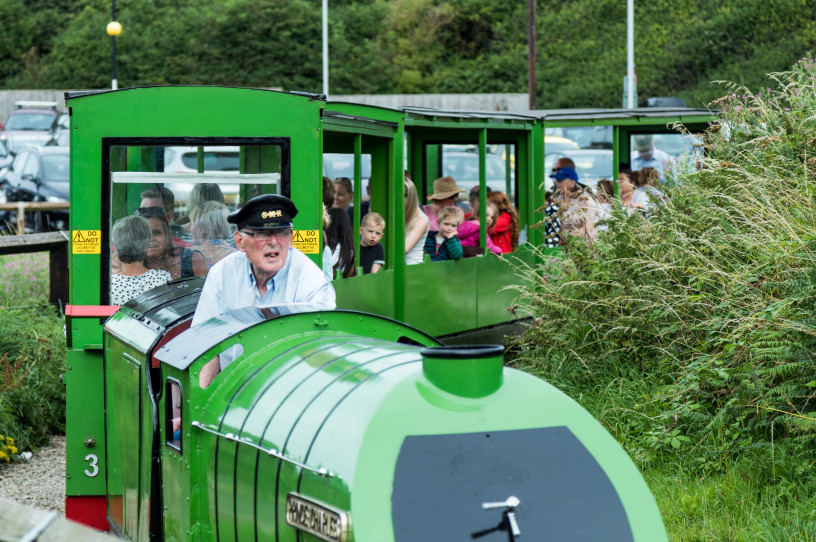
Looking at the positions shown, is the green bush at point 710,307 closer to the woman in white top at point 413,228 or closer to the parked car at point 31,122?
the woman in white top at point 413,228

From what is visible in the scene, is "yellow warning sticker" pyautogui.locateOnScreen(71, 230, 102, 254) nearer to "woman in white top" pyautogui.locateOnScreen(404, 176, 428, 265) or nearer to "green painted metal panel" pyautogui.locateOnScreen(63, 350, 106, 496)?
"green painted metal panel" pyautogui.locateOnScreen(63, 350, 106, 496)

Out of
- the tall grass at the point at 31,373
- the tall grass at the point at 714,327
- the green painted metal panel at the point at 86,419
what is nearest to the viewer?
the tall grass at the point at 714,327

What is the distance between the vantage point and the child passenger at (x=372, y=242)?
900 centimetres

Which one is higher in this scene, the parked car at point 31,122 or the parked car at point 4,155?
the parked car at point 31,122

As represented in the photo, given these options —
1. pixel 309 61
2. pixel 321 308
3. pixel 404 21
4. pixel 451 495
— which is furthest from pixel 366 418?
pixel 404 21

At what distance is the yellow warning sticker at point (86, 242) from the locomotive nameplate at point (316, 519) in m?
3.55

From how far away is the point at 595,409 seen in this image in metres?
7.11

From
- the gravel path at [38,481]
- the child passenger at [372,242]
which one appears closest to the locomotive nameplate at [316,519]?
the gravel path at [38,481]

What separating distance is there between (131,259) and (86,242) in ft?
0.88

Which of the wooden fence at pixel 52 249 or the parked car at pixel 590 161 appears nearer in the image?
the wooden fence at pixel 52 249

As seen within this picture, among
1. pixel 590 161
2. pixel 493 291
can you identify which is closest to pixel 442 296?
pixel 493 291

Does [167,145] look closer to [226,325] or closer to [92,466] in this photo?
[92,466]

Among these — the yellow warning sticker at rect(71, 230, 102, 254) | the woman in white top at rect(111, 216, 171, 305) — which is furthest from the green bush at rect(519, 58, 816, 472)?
the yellow warning sticker at rect(71, 230, 102, 254)

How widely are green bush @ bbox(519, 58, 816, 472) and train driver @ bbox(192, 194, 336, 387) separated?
232cm
